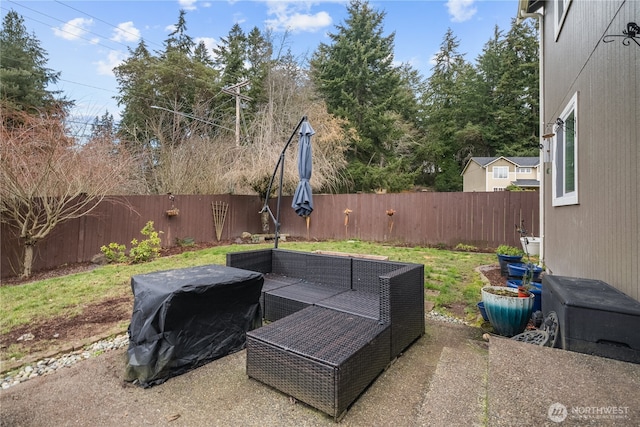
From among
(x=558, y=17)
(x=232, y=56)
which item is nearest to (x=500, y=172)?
(x=558, y=17)

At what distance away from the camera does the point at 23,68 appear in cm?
1284

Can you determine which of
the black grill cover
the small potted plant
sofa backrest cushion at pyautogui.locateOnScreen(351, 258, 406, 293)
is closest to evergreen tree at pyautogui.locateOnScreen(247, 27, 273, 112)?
the small potted plant

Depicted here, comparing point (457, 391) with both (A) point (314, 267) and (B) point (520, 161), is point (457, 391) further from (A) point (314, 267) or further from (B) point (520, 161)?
(B) point (520, 161)

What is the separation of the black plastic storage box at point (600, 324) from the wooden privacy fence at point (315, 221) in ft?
20.5

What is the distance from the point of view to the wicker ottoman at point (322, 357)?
1717 mm

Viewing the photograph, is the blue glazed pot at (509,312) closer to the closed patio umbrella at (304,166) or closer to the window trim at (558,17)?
the closed patio umbrella at (304,166)

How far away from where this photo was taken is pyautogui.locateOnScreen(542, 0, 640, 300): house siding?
6.92 ft

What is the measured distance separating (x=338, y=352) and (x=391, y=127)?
15.1m

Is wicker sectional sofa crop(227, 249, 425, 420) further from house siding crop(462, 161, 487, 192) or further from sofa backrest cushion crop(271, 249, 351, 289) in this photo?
house siding crop(462, 161, 487, 192)

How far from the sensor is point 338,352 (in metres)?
1.80

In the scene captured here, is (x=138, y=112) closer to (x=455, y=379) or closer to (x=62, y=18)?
(x=62, y=18)

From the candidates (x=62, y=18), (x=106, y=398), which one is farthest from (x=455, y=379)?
(x=62, y=18)

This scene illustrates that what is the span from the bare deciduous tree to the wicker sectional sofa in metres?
4.41

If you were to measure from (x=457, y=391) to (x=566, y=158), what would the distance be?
12.3ft
